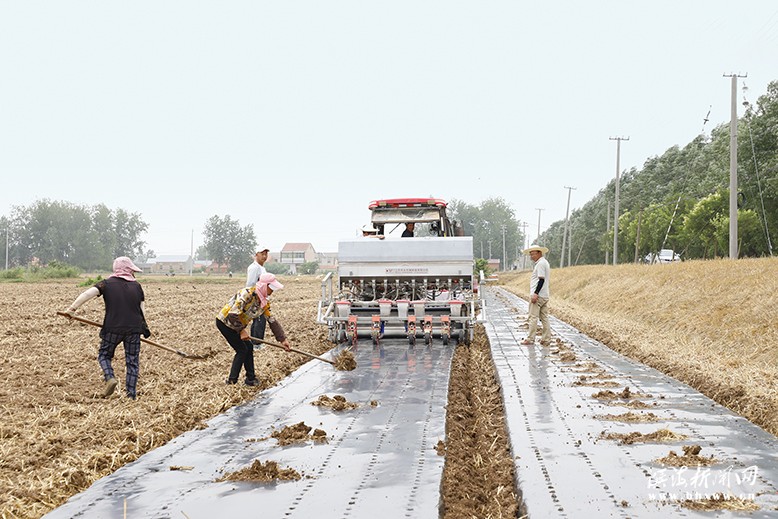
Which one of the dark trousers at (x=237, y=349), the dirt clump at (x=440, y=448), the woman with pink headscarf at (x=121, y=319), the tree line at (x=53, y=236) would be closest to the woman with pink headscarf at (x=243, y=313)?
the dark trousers at (x=237, y=349)

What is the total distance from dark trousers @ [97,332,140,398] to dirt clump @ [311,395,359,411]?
7.07 ft

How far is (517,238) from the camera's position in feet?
541

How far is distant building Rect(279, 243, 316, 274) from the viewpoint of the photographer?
6437 inches

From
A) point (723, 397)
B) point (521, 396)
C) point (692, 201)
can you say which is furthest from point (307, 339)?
point (692, 201)

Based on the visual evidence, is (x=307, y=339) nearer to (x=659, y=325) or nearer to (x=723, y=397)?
(x=659, y=325)

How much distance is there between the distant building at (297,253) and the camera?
16350cm

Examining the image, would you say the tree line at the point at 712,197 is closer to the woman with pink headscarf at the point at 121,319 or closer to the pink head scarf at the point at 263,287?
the pink head scarf at the point at 263,287

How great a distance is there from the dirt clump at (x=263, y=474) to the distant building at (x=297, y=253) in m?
154

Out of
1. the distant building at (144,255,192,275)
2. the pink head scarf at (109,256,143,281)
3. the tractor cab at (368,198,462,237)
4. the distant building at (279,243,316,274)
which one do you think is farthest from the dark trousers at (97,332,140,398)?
the distant building at (279,243,316,274)

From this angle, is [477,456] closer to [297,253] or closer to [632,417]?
[632,417]

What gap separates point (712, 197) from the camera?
155 ft

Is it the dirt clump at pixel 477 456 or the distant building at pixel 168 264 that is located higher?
the distant building at pixel 168 264

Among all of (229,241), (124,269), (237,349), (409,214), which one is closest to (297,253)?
(229,241)

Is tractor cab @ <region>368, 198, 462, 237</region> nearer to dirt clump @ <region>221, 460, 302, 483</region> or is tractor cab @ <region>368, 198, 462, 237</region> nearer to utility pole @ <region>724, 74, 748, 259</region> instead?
dirt clump @ <region>221, 460, 302, 483</region>
